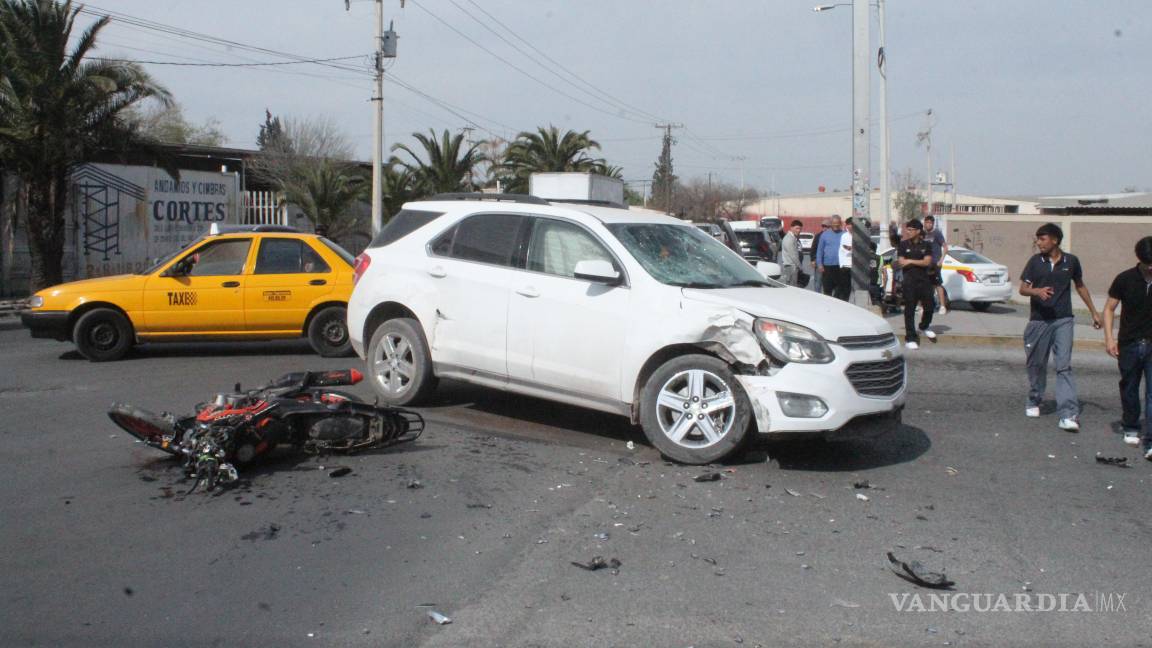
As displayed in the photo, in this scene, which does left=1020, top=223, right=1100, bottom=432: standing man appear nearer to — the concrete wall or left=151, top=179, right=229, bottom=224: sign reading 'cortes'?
the concrete wall

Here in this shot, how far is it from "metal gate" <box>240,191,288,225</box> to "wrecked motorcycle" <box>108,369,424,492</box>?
77.8 feet

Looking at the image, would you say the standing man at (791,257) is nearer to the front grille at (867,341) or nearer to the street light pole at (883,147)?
the street light pole at (883,147)

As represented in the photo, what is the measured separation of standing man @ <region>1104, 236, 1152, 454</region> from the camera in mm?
7477

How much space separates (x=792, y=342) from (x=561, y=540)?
2.19 m

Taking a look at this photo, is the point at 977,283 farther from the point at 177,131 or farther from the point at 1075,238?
the point at 177,131

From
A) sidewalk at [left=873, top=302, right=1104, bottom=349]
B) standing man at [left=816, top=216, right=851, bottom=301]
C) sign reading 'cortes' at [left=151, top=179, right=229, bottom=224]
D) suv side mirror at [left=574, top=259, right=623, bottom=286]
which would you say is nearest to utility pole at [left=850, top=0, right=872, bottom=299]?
standing man at [left=816, top=216, right=851, bottom=301]

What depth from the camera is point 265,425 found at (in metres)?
6.41

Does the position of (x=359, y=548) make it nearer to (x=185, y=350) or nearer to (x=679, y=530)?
(x=679, y=530)

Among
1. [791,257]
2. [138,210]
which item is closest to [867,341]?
[791,257]

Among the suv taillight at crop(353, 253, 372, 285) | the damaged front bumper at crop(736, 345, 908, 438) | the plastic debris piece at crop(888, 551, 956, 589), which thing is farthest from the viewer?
the suv taillight at crop(353, 253, 372, 285)

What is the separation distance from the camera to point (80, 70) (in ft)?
66.8

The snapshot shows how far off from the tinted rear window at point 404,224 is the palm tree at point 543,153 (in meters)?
28.5

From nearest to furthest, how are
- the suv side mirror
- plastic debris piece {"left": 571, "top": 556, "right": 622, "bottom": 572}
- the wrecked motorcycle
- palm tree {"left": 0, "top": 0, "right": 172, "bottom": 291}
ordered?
plastic debris piece {"left": 571, "top": 556, "right": 622, "bottom": 572} → the wrecked motorcycle → the suv side mirror → palm tree {"left": 0, "top": 0, "right": 172, "bottom": 291}

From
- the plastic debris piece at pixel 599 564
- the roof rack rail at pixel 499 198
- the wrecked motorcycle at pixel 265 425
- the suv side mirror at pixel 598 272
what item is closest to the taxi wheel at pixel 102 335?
Result: the roof rack rail at pixel 499 198
